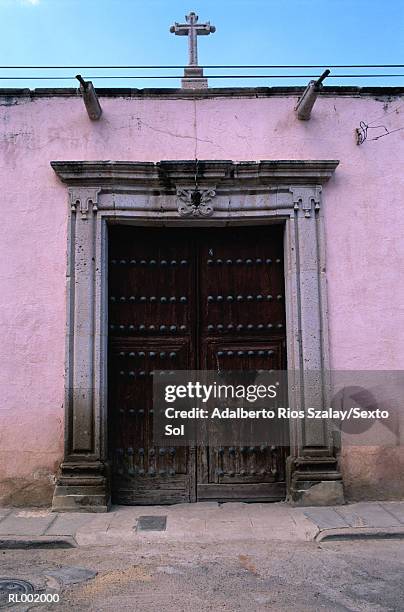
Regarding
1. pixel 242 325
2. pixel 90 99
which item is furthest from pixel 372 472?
pixel 90 99

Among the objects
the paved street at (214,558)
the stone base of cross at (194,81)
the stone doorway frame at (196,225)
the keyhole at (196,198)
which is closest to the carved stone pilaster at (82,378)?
the stone doorway frame at (196,225)

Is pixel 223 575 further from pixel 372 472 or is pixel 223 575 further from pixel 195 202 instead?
pixel 195 202

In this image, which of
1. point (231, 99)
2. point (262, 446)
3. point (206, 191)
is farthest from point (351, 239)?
point (262, 446)

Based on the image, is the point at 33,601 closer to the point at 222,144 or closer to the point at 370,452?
the point at 370,452

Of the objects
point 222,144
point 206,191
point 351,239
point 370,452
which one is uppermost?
point 222,144

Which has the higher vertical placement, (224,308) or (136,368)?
(224,308)

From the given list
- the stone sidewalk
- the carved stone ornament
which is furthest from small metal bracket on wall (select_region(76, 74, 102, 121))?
the stone sidewalk

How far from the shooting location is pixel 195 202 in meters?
5.11

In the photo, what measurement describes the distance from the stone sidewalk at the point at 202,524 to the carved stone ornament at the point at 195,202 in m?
2.68

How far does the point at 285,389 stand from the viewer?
16.8ft

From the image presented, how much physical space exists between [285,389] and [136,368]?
1.42m

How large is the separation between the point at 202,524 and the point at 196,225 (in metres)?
2.67

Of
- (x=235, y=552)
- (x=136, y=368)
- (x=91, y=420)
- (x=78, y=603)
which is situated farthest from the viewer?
(x=136, y=368)

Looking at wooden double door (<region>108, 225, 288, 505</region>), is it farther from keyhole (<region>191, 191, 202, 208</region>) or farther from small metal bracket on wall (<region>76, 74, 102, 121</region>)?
small metal bracket on wall (<region>76, 74, 102, 121</region>)
